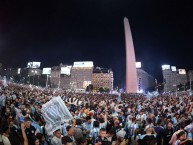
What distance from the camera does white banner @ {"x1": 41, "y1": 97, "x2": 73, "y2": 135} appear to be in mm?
6618

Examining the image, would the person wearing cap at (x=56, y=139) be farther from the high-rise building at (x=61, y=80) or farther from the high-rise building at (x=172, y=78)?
the high-rise building at (x=172, y=78)

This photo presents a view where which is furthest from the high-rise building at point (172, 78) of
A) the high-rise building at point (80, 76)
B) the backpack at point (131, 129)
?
the backpack at point (131, 129)

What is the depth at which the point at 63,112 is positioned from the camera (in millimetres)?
6844

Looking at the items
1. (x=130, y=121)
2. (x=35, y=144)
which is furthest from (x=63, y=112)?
(x=130, y=121)

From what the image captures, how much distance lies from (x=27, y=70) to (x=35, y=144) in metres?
181

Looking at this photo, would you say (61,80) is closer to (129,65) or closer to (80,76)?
(80,76)

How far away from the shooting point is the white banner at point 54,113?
6.62 meters

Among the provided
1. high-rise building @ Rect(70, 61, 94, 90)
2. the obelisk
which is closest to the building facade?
high-rise building @ Rect(70, 61, 94, 90)

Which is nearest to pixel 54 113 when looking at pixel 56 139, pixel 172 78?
pixel 56 139

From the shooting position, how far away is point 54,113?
673cm

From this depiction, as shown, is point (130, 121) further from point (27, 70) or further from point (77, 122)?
point (27, 70)

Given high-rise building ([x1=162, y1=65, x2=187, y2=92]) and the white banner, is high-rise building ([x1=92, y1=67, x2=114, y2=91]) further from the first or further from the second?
the white banner

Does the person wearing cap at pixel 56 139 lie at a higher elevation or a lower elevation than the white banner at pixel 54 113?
lower

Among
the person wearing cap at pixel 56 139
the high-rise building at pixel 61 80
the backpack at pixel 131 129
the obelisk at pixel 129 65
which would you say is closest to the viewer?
the person wearing cap at pixel 56 139
